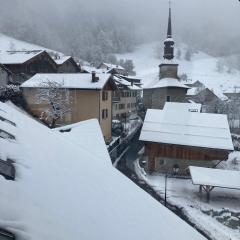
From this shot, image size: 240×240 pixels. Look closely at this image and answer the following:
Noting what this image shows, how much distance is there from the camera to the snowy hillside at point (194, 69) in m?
97.8

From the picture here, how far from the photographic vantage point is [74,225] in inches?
112

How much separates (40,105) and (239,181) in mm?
17268

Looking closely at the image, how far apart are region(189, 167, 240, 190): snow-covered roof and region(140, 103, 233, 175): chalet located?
3849mm

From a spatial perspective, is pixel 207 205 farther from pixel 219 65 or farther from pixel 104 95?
pixel 219 65

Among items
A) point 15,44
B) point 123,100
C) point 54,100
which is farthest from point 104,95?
point 15,44

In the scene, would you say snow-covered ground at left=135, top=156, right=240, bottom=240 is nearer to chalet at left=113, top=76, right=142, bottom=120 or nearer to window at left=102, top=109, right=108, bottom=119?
window at left=102, top=109, right=108, bottom=119

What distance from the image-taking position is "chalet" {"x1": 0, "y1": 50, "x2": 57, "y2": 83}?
37634 millimetres

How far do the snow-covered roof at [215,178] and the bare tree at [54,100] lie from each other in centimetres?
1158

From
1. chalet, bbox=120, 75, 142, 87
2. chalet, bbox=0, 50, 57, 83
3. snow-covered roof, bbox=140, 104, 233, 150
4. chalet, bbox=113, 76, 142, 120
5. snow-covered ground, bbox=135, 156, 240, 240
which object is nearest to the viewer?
snow-covered ground, bbox=135, 156, 240, 240

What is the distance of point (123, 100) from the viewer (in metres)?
49.5

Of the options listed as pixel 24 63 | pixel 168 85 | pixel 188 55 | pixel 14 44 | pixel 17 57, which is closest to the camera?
pixel 24 63

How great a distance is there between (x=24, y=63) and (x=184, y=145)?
63.9ft

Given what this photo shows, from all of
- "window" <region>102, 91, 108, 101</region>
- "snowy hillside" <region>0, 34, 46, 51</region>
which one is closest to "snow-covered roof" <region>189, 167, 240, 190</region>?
"window" <region>102, 91, 108, 101</region>

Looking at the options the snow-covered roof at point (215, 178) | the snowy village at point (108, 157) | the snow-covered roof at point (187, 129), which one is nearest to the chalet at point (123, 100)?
the snowy village at point (108, 157)
